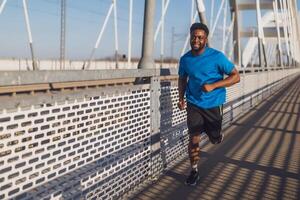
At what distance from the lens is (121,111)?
141 inches

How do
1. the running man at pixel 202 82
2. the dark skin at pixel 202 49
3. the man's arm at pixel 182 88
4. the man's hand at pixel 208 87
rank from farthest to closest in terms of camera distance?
the man's arm at pixel 182 88
the running man at pixel 202 82
the dark skin at pixel 202 49
the man's hand at pixel 208 87

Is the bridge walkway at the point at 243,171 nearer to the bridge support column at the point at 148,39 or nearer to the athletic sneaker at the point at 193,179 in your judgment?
the athletic sneaker at the point at 193,179

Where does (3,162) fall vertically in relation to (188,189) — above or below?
above

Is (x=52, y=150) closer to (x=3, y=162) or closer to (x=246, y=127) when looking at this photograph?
(x=3, y=162)

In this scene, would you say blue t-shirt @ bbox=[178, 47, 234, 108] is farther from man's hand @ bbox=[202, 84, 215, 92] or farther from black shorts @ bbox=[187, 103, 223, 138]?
man's hand @ bbox=[202, 84, 215, 92]

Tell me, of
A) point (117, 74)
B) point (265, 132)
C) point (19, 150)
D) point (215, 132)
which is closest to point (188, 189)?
point (215, 132)

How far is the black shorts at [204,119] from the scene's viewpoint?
13.0ft

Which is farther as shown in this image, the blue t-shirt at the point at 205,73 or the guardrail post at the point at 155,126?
the guardrail post at the point at 155,126

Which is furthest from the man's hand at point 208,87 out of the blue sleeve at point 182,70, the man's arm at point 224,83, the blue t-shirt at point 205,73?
the blue sleeve at point 182,70

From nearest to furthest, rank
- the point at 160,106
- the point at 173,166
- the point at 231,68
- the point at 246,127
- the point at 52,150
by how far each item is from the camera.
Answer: the point at 52,150, the point at 231,68, the point at 160,106, the point at 173,166, the point at 246,127

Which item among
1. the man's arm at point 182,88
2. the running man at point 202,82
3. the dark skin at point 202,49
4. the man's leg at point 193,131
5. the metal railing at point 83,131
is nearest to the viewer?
the metal railing at point 83,131

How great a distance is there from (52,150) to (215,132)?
1813 mm

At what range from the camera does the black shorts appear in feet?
13.0

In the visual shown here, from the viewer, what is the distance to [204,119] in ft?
13.1
